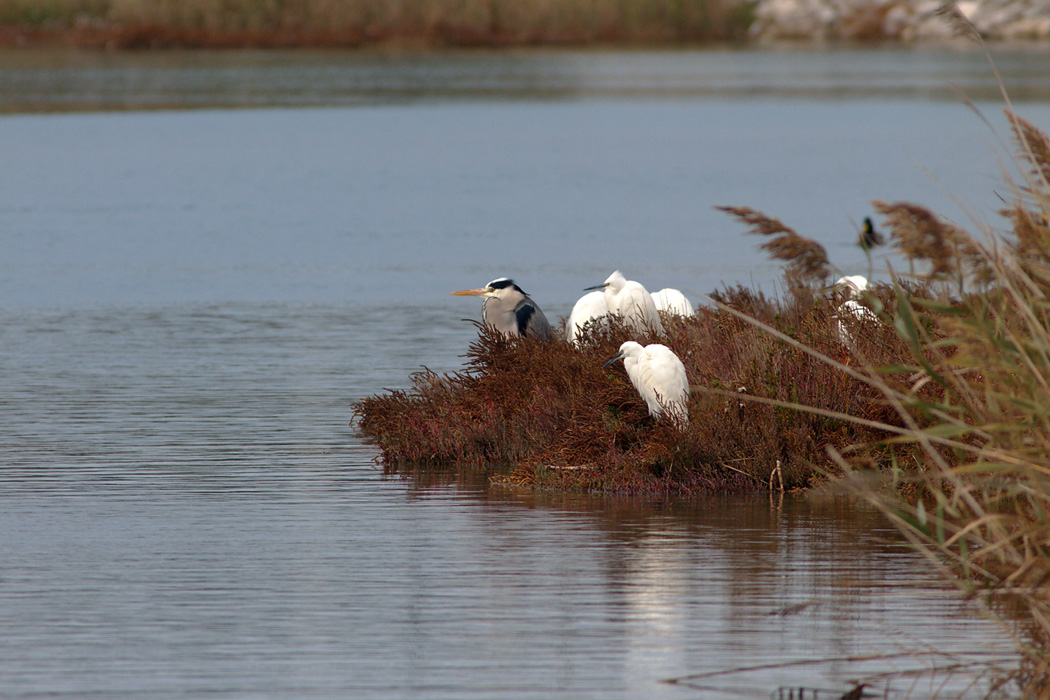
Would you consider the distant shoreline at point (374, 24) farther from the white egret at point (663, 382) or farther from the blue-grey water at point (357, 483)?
the white egret at point (663, 382)

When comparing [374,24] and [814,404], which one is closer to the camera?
[814,404]


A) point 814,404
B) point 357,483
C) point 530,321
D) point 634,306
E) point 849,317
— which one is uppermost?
point 849,317

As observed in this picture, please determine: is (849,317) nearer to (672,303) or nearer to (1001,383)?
(672,303)

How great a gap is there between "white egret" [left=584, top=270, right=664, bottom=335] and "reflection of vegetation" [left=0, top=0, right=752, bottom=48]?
317 ft

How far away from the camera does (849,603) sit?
7441 millimetres

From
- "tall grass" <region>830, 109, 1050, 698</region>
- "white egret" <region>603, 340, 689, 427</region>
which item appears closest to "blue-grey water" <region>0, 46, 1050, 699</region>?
"tall grass" <region>830, 109, 1050, 698</region>

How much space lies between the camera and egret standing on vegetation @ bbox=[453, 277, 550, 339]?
492 inches

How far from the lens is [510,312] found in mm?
12633

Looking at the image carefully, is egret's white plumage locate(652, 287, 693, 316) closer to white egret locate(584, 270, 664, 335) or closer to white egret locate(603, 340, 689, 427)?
white egret locate(584, 270, 664, 335)

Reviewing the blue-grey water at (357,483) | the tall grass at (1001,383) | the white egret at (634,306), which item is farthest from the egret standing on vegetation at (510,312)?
the tall grass at (1001,383)

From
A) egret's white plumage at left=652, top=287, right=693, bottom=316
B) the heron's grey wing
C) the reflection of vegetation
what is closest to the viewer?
the heron's grey wing

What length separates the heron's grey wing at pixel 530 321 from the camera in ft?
40.9

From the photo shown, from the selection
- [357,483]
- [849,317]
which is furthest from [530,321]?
[849,317]

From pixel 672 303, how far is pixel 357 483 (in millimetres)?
3516
